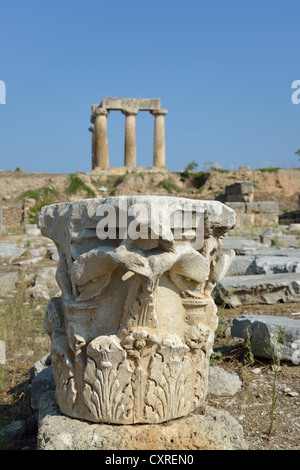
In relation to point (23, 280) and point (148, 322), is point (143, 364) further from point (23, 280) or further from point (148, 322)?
point (23, 280)

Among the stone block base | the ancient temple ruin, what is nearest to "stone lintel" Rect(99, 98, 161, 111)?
the ancient temple ruin

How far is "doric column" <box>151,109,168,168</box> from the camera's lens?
25750 mm

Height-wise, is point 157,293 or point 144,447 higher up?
point 157,293

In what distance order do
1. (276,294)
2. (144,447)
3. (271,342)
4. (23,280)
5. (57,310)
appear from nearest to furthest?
(144,447) < (57,310) < (271,342) < (276,294) < (23,280)

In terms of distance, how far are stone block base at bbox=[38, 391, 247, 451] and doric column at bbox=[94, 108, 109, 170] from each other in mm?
23169

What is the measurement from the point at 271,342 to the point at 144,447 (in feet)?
4.57

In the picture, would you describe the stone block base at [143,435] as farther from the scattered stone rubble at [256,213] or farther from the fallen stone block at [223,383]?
the scattered stone rubble at [256,213]

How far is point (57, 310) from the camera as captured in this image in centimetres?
229

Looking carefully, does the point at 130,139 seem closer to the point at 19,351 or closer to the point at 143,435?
the point at 19,351

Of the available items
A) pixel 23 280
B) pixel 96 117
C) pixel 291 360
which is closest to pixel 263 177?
pixel 96 117

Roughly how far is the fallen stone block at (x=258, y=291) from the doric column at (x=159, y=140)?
21.4 meters

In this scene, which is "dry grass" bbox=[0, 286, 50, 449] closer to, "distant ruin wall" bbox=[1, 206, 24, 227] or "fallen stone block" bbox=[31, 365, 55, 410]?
"fallen stone block" bbox=[31, 365, 55, 410]

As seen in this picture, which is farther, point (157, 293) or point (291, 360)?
point (291, 360)
